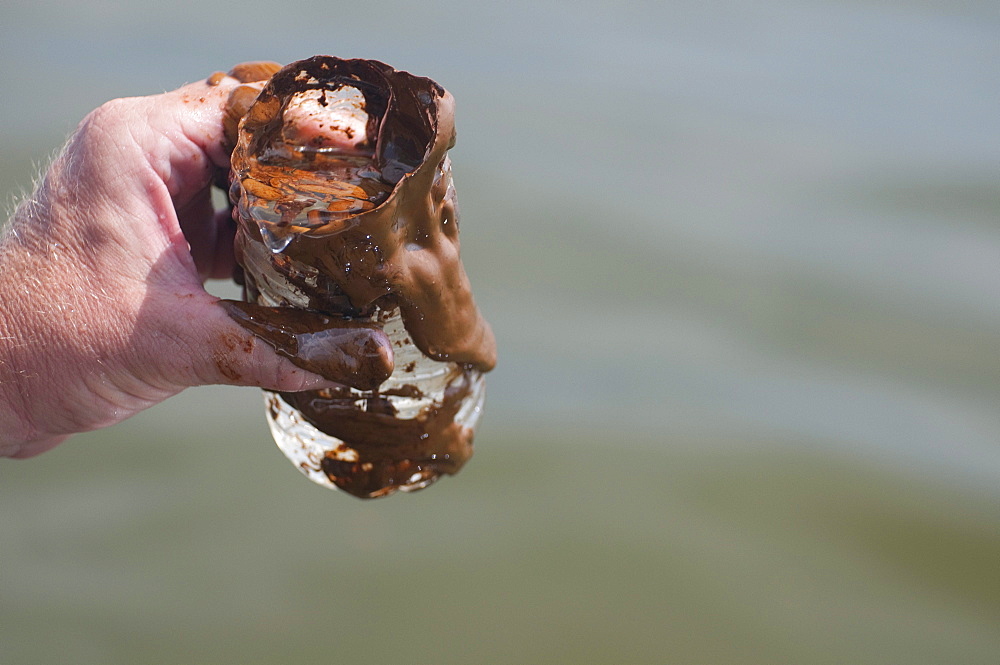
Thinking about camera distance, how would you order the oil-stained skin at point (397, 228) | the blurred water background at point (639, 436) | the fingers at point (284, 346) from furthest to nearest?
1. the blurred water background at point (639, 436)
2. the fingers at point (284, 346)
3. the oil-stained skin at point (397, 228)

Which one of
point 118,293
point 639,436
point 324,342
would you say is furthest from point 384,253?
point 639,436

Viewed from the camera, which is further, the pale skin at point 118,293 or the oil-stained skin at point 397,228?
the pale skin at point 118,293

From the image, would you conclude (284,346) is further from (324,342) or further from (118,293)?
(118,293)

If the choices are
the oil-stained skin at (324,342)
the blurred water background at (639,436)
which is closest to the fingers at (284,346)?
the oil-stained skin at (324,342)

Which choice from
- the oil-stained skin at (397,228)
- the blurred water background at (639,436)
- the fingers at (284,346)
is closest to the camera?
the oil-stained skin at (397,228)

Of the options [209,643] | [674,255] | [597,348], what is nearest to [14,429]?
[209,643]

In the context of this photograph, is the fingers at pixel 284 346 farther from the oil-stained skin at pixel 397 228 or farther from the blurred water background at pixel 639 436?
the blurred water background at pixel 639 436
